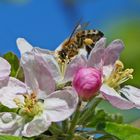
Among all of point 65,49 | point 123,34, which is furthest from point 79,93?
point 123,34

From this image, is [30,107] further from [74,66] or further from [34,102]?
[74,66]

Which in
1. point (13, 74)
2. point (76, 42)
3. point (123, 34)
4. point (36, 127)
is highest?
point (123, 34)

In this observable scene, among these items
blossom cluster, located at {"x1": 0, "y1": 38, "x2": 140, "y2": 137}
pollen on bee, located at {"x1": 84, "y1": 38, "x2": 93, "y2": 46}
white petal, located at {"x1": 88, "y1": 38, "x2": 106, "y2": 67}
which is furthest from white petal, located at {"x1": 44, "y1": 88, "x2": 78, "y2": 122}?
pollen on bee, located at {"x1": 84, "y1": 38, "x2": 93, "y2": 46}

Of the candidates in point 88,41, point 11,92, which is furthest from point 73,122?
point 88,41

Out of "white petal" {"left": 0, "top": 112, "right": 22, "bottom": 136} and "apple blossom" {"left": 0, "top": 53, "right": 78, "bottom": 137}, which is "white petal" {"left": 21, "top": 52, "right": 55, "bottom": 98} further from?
"white petal" {"left": 0, "top": 112, "right": 22, "bottom": 136}

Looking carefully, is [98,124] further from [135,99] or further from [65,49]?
[65,49]
